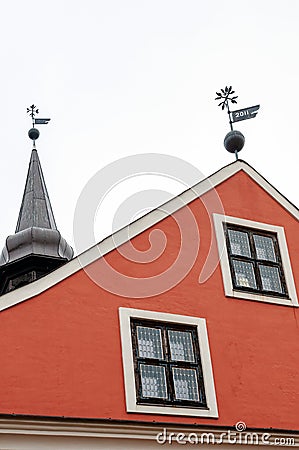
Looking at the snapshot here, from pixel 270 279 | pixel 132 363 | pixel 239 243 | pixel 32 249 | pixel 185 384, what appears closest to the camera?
pixel 132 363

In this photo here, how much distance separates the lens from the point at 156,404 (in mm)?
12242

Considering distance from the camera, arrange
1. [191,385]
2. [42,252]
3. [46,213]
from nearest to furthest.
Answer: [191,385] → [42,252] → [46,213]

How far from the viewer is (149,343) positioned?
42.1 ft

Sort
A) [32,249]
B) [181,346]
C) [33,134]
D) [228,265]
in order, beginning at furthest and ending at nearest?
[33,134]
[32,249]
[228,265]
[181,346]

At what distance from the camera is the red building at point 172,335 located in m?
11.6

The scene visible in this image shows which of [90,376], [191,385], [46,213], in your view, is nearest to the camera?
[90,376]

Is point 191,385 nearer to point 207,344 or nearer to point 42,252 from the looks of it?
point 207,344

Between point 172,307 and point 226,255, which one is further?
point 226,255

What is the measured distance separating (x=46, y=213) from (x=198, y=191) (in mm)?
10896

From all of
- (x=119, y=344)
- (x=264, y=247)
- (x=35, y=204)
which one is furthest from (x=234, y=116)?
(x=35, y=204)

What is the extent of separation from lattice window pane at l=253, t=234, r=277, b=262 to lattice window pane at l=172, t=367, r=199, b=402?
295 centimetres

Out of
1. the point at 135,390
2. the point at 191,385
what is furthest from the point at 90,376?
the point at 191,385
